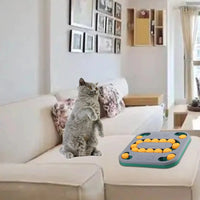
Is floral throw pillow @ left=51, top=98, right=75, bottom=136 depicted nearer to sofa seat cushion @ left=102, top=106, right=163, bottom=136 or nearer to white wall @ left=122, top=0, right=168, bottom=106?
sofa seat cushion @ left=102, top=106, right=163, bottom=136

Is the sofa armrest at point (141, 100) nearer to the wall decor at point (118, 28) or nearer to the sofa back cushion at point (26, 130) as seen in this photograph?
the wall decor at point (118, 28)

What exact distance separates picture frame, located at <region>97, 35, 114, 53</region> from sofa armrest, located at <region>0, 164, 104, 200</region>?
3729 millimetres

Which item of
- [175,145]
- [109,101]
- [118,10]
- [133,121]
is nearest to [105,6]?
[118,10]

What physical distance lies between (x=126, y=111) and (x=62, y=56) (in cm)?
109

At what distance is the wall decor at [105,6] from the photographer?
4812 mm

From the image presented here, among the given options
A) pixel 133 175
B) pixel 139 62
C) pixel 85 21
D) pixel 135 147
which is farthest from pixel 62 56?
pixel 139 62

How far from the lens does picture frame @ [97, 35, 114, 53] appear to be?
486 cm

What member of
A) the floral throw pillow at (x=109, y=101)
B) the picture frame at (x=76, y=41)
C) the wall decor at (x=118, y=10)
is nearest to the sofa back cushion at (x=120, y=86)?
the floral throw pillow at (x=109, y=101)

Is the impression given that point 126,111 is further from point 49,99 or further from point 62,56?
point 49,99

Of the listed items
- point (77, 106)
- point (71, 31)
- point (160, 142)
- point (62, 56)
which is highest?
point (71, 31)

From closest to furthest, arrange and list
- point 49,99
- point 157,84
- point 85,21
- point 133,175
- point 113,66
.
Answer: point 133,175
point 49,99
point 85,21
point 113,66
point 157,84

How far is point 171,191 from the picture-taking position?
1546mm

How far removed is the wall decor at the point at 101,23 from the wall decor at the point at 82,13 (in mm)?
217

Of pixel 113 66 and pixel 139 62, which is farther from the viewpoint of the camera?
pixel 139 62
